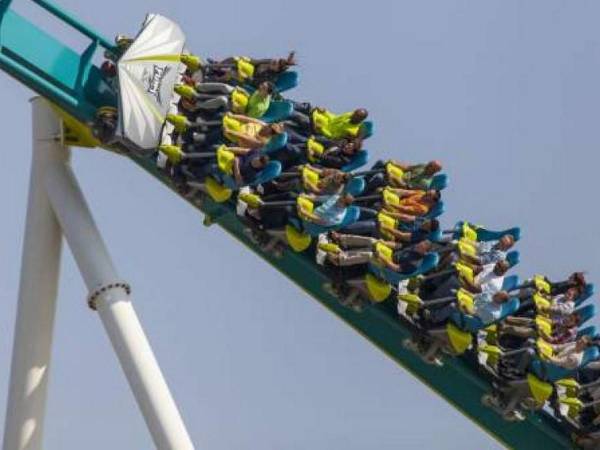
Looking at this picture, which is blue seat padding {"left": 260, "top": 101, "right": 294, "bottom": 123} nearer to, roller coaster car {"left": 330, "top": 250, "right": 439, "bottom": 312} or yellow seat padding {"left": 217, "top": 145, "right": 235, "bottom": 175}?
yellow seat padding {"left": 217, "top": 145, "right": 235, "bottom": 175}

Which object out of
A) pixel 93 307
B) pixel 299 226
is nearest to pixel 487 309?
pixel 299 226

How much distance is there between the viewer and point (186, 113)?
10.4 metres

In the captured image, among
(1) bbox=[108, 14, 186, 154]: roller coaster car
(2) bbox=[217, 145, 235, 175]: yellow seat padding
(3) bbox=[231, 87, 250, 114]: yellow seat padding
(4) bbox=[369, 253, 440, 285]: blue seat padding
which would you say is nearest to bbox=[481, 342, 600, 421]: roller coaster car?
(4) bbox=[369, 253, 440, 285]: blue seat padding

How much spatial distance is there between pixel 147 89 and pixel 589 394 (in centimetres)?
354

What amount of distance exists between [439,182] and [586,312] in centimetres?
133

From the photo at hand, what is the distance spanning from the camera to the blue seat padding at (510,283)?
1000 cm

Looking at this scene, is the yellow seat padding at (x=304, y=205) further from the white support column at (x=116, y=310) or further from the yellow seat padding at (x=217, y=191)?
the white support column at (x=116, y=310)

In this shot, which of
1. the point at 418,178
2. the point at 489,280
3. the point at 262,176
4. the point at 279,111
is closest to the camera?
the point at 262,176

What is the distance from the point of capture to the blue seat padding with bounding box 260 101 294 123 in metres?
10.5

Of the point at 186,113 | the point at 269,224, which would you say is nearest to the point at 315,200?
the point at 269,224

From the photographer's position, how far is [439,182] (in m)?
10.5

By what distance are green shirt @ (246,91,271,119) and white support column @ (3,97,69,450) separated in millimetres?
1274

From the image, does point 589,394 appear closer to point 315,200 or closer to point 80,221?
point 315,200

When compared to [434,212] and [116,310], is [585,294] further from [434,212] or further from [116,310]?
[116,310]
